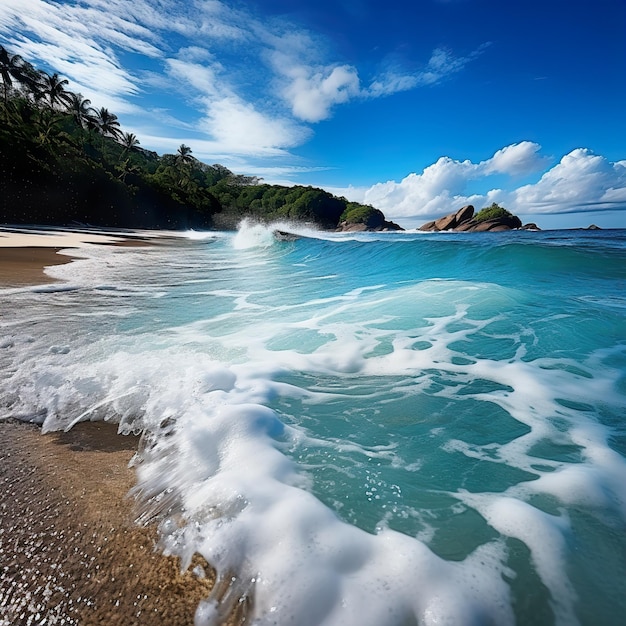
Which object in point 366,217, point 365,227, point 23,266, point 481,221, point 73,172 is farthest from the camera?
point 366,217

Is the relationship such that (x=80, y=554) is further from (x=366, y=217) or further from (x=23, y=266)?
(x=366, y=217)

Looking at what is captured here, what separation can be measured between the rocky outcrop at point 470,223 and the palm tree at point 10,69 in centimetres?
6929

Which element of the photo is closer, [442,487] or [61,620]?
[61,620]

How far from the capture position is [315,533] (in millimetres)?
1559

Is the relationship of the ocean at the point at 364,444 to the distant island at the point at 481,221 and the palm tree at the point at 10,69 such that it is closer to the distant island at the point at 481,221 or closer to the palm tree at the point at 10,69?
the palm tree at the point at 10,69

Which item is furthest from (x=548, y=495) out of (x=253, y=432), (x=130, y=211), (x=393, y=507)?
(x=130, y=211)

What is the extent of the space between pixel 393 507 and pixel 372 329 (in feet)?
11.4

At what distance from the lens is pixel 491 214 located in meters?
65.9

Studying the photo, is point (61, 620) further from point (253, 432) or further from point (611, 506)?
point (611, 506)

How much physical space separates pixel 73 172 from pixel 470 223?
209 ft

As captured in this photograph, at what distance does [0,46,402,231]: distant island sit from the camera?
34.0 meters

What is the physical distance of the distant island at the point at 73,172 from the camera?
34.0m

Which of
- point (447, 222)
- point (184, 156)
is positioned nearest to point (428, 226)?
point (447, 222)

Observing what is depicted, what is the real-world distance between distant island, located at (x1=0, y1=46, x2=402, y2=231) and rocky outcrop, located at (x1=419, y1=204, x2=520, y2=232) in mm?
47390
